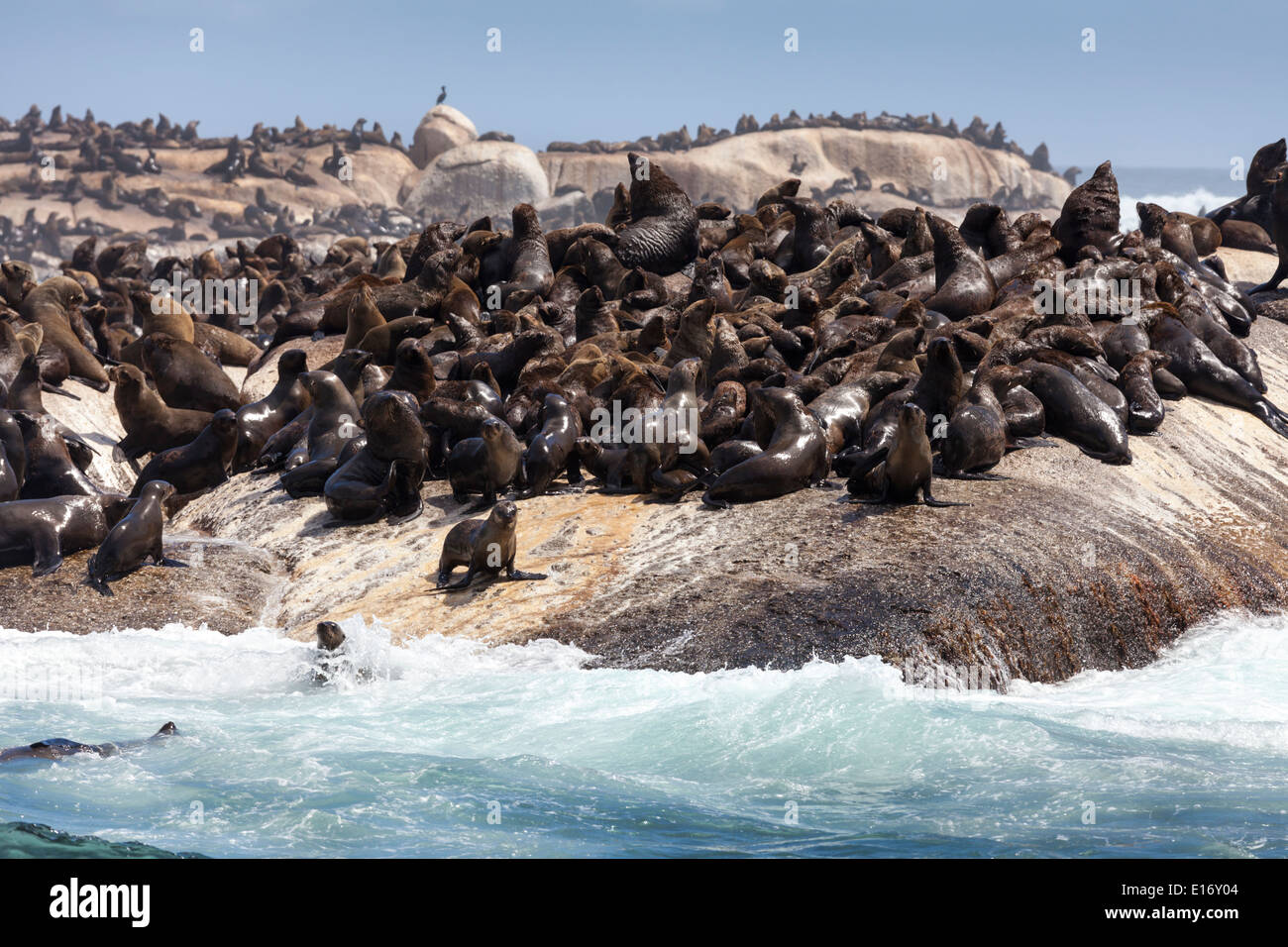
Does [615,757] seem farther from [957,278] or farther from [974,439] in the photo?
[957,278]

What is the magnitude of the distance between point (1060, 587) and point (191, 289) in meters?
20.2

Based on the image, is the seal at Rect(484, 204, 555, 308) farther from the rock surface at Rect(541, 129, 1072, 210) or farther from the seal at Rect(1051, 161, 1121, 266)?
the rock surface at Rect(541, 129, 1072, 210)

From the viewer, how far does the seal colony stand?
1112 centimetres

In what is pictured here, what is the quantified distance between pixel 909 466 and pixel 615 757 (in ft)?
12.1

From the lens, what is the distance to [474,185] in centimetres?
7050

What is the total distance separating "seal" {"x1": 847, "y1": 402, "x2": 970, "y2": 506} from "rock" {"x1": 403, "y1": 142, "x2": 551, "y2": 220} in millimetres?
61161

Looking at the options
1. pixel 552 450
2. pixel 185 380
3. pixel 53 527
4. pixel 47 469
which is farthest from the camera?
pixel 185 380

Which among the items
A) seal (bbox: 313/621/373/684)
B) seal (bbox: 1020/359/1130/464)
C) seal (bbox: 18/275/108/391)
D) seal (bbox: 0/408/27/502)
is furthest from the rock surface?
seal (bbox: 313/621/373/684)

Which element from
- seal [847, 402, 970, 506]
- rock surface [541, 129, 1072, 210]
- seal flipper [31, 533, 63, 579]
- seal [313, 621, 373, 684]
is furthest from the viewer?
rock surface [541, 129, 1072, 210]

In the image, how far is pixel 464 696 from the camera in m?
8.34

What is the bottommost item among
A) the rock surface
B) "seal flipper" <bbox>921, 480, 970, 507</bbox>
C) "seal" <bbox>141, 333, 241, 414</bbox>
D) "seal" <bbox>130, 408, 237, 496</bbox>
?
"seal flipper" <bbox>921, 480, 970, 507</bbox>

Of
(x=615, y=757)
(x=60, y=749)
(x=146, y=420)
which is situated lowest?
(x=615, y=757)

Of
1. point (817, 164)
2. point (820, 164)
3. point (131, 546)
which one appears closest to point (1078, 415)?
point (131, 546)
